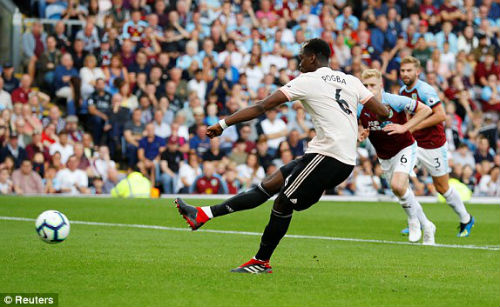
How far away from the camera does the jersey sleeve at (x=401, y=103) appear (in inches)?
481

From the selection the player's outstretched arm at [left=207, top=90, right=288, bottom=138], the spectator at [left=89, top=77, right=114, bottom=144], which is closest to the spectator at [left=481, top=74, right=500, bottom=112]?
the spectator at [left=89, top=77, right=114, bottom=144]

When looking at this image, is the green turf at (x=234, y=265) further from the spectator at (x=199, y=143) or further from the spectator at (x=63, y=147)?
the spectator at (x=199, y=143)

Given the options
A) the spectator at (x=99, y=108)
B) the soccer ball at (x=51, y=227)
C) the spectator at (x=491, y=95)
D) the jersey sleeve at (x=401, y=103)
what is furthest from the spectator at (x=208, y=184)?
the soccer ball at (x=51, y=227)

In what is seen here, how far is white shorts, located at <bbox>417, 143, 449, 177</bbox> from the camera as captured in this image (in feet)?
45.9

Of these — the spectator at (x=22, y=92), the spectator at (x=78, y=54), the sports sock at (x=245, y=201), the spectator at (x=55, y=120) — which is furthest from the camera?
the spectator at (x=78, y=54)

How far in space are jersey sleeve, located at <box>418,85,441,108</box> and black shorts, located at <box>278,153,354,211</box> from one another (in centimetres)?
463

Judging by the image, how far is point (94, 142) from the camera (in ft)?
75.7

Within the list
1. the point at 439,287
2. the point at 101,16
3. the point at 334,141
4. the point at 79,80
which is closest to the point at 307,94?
the point at 334,141

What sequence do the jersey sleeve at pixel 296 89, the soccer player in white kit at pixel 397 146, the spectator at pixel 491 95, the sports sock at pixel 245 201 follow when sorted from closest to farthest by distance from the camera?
the jersey sleeve at pixel 296 89 < the sports sock at pixel 245 201 < the soccer player in white kit at pixel 397 146 < the spectator at pixel 491 95

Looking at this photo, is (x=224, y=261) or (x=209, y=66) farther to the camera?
(x=209, y=66)

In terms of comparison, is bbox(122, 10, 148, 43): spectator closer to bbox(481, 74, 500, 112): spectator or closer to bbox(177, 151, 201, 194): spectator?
bbox(177, 151, 201, 194): spectator

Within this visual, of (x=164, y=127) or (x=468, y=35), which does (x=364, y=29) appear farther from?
(x=164, y=127)

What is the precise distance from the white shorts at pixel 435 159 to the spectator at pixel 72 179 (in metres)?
10.1

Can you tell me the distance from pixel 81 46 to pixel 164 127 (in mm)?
3124
